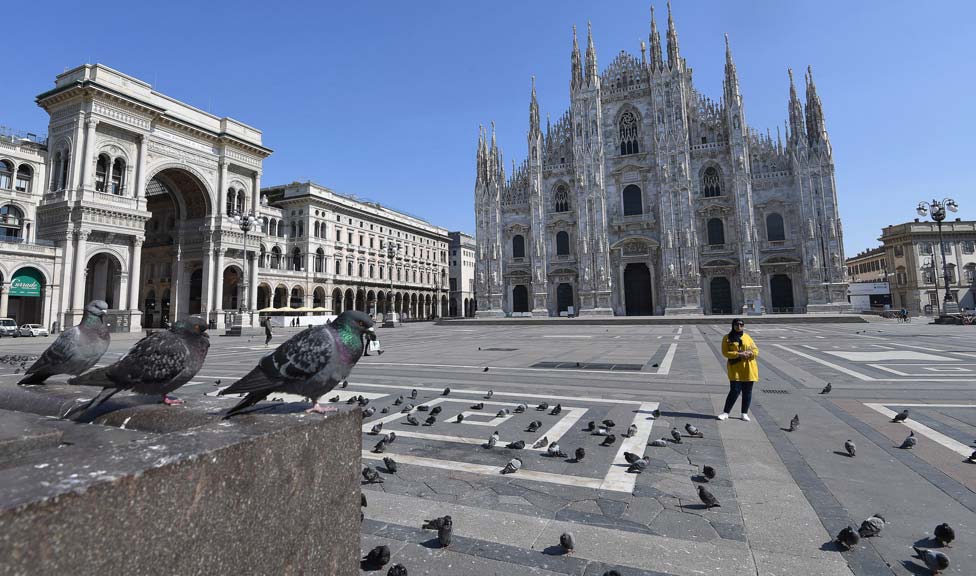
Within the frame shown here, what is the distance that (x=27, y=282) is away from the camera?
30172 millimetres

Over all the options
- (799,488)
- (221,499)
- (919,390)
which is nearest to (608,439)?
(799,488)

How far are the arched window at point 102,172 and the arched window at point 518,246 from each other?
1312 inches

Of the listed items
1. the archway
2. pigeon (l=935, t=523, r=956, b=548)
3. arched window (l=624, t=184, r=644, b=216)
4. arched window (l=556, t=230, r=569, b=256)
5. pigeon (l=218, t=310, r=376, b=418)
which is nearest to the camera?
pigeon (l=218, t=310, r=376, b=418)

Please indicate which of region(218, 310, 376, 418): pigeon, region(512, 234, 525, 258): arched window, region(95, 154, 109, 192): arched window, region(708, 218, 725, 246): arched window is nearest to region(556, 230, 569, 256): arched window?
region(512, 234, 525, 258): arched window

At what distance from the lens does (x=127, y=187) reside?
33.1m

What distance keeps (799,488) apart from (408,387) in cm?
627

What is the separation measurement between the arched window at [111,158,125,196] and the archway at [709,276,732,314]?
47.6m

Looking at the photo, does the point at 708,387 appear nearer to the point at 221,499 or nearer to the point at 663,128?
the point at 221,499

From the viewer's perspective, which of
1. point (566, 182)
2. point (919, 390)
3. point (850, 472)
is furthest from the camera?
point (566, 182)

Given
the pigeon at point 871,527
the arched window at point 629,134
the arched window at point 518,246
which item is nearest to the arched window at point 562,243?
the arched window at point 518,246

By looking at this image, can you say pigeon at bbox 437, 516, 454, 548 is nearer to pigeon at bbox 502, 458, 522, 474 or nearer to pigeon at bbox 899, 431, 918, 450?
pigeon at bbox 502, 458, 522, 474

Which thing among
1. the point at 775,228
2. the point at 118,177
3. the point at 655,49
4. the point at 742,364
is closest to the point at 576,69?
the point at 655,49

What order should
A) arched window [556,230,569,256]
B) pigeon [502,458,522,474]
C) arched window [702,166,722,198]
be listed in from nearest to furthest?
pigeon [502,458,522,474]
arched window [702,166,722,198]
arched window [556,230,569,256]

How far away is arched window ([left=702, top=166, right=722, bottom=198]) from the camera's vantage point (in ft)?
133
